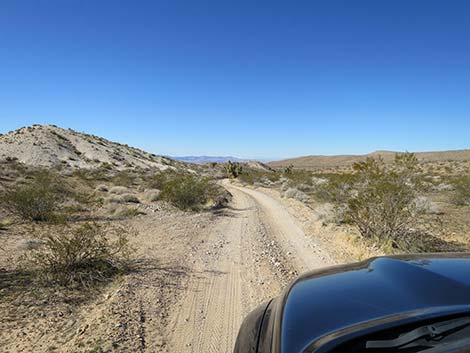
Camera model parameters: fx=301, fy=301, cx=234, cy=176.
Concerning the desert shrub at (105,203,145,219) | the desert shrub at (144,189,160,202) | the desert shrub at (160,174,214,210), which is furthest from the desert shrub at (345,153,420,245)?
the desert shrub at (144,189,160,202)

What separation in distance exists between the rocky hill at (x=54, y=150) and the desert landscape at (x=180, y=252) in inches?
1012

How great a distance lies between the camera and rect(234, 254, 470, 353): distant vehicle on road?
170 centimetres

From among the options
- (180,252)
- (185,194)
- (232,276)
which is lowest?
(232,276)

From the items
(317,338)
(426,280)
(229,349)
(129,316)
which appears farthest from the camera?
(129,316)

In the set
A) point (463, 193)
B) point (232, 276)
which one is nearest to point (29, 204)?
point (232, 276)

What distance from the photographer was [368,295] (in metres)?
2.19

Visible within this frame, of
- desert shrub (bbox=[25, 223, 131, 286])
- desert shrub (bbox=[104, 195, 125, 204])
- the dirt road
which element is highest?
desert shrub (bbox=[104, 195, 125, 204])

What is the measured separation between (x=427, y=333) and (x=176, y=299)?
4.77 metres

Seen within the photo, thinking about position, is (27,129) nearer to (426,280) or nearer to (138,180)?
(138,180)

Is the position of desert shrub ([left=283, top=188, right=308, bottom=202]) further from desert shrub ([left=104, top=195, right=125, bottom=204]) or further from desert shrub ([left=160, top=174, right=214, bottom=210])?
desert shrub ([left=104, top=195, right=125, bottom=204])

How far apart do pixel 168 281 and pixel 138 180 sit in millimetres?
24745

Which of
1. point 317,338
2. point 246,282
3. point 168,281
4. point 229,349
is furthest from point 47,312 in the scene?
point 317,338

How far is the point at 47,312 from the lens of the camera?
198 inches

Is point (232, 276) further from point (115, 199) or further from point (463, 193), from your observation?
point (463, 193)
